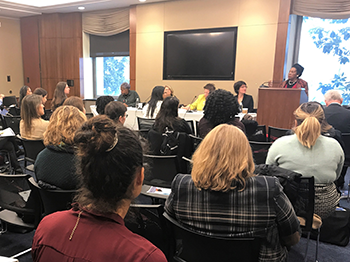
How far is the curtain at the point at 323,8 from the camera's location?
501 cm

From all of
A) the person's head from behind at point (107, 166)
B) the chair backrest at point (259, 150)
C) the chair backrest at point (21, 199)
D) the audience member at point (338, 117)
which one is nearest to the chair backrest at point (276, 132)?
the chair backrest at point (259, 150)

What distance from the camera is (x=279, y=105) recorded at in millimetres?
4023

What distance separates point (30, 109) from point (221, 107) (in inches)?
82.7

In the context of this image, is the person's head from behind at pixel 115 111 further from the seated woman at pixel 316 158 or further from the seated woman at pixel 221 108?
the seated woman at pixel 316 158

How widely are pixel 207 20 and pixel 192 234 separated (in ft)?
19.5

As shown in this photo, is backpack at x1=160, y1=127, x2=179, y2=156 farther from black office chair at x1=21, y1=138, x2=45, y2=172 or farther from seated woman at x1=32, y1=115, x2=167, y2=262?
seated woman at x1=32, y1=115, x2=167, y2=262

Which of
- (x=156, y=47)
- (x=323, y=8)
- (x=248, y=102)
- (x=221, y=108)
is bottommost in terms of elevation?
(x=248, y=102)

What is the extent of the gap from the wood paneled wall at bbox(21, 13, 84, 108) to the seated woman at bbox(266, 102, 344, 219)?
24.3 feet

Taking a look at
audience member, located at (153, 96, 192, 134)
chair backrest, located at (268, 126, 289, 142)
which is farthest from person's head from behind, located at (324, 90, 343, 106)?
audience member, located at (153, 96, 192, 134)

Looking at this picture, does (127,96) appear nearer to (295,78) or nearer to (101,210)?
(295,78)

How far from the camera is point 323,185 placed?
1.96 metres

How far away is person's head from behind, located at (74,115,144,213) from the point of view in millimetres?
743

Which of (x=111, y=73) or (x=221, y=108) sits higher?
(x=111, y=73)

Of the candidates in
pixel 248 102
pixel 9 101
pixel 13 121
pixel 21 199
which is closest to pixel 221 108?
pixel 21 199
